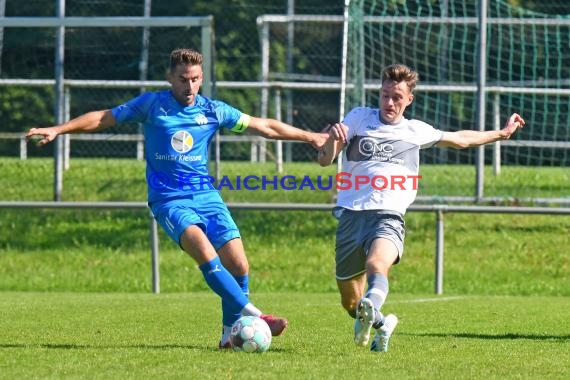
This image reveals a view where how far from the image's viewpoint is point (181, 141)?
321 inches

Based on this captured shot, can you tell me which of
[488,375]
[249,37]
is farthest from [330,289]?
[488,375]

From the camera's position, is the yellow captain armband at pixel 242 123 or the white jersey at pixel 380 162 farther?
the yellow captain armband at pixel 242 123

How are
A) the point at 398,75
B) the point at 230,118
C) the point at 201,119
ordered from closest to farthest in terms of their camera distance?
the point at 398,75 → the point at 201,119 → the point at 230,118

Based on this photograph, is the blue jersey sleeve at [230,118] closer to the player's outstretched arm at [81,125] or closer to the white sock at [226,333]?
the player's outstretched arm at [81,125]

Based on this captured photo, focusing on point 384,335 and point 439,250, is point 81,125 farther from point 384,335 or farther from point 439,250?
point 439,250

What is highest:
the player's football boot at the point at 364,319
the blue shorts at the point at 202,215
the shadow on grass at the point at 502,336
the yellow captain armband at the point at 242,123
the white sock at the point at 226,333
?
the yellow captain armband at the point at 242,123

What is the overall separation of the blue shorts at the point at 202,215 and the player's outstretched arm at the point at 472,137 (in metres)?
1.57

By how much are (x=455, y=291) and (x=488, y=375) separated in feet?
27.4

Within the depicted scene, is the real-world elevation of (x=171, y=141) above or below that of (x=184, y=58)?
below

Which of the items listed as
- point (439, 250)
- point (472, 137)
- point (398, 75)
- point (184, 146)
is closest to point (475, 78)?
point (439, 250)

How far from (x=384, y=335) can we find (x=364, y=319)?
286 mm

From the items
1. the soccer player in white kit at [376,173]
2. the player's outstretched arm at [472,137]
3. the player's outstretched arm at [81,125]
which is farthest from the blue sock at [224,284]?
the player's outstretched arm at [472,137]

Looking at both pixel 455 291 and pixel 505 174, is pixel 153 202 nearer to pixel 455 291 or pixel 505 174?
pixel 455 291

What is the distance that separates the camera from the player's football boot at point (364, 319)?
698cm
